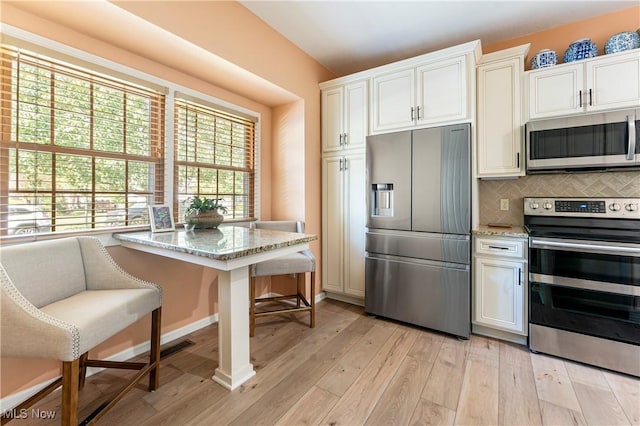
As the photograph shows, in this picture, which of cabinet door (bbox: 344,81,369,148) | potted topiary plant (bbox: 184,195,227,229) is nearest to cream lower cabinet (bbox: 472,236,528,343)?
cabinet door (bbox: 344,81,369,148)

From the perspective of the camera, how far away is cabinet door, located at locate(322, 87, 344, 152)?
304cm

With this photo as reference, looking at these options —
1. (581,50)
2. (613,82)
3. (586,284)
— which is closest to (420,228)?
(586,284)

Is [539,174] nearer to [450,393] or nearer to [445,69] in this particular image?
[445,69]

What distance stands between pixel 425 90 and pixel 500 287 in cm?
177

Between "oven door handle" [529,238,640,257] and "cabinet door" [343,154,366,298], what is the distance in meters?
1.43

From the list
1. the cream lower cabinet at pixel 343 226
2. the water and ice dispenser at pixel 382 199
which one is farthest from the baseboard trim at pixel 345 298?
the water and ice dispenser at pixel 382 199

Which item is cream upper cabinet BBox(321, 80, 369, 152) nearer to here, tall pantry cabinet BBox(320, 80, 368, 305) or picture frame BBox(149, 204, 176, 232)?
tall pantry cabinet BBox(320, 80, 368, 305)

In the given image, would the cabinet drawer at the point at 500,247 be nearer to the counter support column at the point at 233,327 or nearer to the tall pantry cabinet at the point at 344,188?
the tall pantry cabinet at the point at 344,188

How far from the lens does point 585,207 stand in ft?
7.63

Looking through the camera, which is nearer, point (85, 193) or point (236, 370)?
point (236, 370)

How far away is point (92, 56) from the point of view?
71.8 inches

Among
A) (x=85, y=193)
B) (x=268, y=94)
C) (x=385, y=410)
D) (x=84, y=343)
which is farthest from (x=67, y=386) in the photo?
(x=268, y=94)

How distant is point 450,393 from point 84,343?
6.23 feet

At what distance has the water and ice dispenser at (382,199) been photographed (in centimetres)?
263
